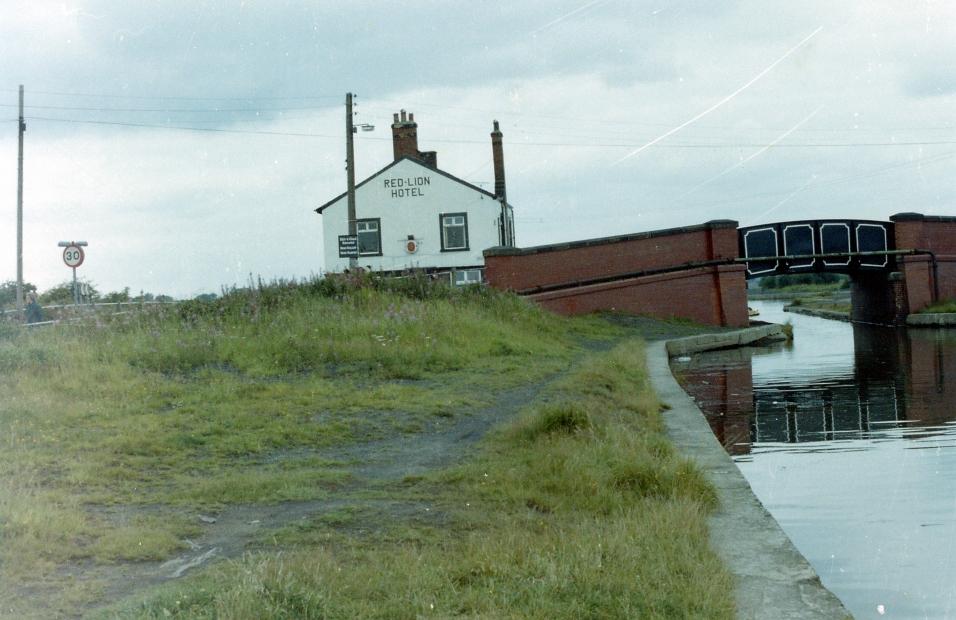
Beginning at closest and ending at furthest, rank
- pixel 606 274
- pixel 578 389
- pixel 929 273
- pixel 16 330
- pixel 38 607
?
pixel 38 607
pixel 578 389
pixel 16 330
pixel 606 274
pixel 929 273

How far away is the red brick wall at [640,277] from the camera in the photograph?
3198cm

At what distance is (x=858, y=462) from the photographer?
919 centimetres

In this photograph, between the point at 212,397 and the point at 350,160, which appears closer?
the point at 212,397

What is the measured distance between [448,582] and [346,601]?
49 centimetres

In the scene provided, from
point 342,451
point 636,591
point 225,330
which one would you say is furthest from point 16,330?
point 636,591

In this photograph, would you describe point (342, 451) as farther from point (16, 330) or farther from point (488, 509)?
point (16, 330)

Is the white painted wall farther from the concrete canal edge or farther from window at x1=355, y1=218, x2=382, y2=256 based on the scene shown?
the concrete canal edge

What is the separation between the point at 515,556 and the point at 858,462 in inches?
211

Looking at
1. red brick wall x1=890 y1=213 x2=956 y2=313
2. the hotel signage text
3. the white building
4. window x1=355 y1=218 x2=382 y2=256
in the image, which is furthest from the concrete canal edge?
window x1=355 y1=218 x2=382 y2=256

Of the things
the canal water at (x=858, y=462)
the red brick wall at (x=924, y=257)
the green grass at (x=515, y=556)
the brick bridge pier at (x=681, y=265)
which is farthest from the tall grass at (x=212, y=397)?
the red brick wall at (x=924, y=257)

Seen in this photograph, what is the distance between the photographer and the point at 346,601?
14.0 feet

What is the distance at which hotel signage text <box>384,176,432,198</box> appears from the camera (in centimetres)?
4869

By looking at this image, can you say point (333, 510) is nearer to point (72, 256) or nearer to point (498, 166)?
point (72, 256)

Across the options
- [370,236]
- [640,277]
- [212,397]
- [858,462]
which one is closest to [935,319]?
[640,277]
